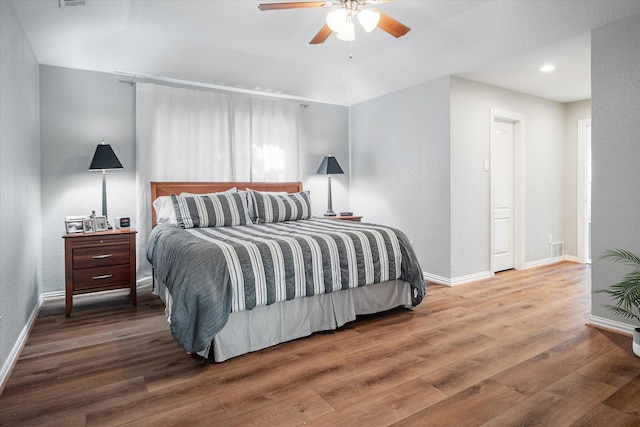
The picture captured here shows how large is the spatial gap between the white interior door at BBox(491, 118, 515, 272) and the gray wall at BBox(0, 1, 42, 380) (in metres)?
4.66

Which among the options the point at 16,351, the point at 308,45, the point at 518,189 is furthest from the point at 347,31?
the point at 518,189

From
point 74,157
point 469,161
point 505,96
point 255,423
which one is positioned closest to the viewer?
point 255,423

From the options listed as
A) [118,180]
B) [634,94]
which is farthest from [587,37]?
[118,180]

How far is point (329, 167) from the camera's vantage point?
5.10 m

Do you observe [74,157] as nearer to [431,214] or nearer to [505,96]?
[431,214]

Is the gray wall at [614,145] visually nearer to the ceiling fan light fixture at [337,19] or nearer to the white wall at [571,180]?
the ceiling fan light fixture at [337,19]

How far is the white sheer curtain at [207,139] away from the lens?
4141 millimetres

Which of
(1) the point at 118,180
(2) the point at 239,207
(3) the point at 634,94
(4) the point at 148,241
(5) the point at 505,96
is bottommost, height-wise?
(4) the point at 148,241

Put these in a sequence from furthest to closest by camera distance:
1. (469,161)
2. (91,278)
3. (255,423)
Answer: (469,161) < (91,278) < (255,423)

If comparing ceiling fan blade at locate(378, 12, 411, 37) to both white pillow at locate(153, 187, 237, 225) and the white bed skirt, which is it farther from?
white pillow at locate(153, 187, 237, 225)

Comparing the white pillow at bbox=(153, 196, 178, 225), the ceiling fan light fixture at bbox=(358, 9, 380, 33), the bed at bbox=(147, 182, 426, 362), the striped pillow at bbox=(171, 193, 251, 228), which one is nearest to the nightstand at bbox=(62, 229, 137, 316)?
the bed at bbox=(147, 182, 426, 362)

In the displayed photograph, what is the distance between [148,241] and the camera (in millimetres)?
3967

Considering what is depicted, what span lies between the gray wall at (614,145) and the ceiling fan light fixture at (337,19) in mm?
2034

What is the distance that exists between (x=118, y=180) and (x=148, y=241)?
758mm
